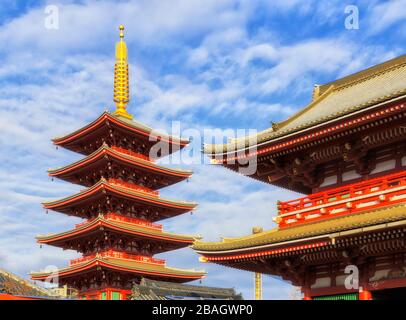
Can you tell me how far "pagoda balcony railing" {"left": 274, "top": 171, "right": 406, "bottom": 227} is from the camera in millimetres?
20172

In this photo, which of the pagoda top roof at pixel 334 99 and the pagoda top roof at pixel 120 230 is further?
the pagoda top roof at pixel 120 230

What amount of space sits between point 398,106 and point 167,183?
35.4 m

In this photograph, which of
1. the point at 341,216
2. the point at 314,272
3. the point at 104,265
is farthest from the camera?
the point at 104,265

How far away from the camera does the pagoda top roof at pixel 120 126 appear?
159 ft

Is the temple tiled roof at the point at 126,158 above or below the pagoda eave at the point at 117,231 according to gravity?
above

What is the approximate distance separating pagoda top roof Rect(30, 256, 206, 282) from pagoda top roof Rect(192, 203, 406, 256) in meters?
21.0

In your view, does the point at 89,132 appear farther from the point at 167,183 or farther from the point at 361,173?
the point at 361,173

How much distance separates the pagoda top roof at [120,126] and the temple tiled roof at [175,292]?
1445 centimetres

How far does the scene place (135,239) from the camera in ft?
160

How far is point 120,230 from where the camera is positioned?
46.1 m

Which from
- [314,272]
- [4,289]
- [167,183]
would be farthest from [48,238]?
[314,272]

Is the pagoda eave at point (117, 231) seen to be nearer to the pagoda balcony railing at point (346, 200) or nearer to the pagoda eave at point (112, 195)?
the pagoda eave at point (112, 195)

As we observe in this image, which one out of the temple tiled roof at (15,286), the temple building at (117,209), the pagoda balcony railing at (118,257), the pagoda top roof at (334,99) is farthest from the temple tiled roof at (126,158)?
the pagoda top roof at (334,99)
